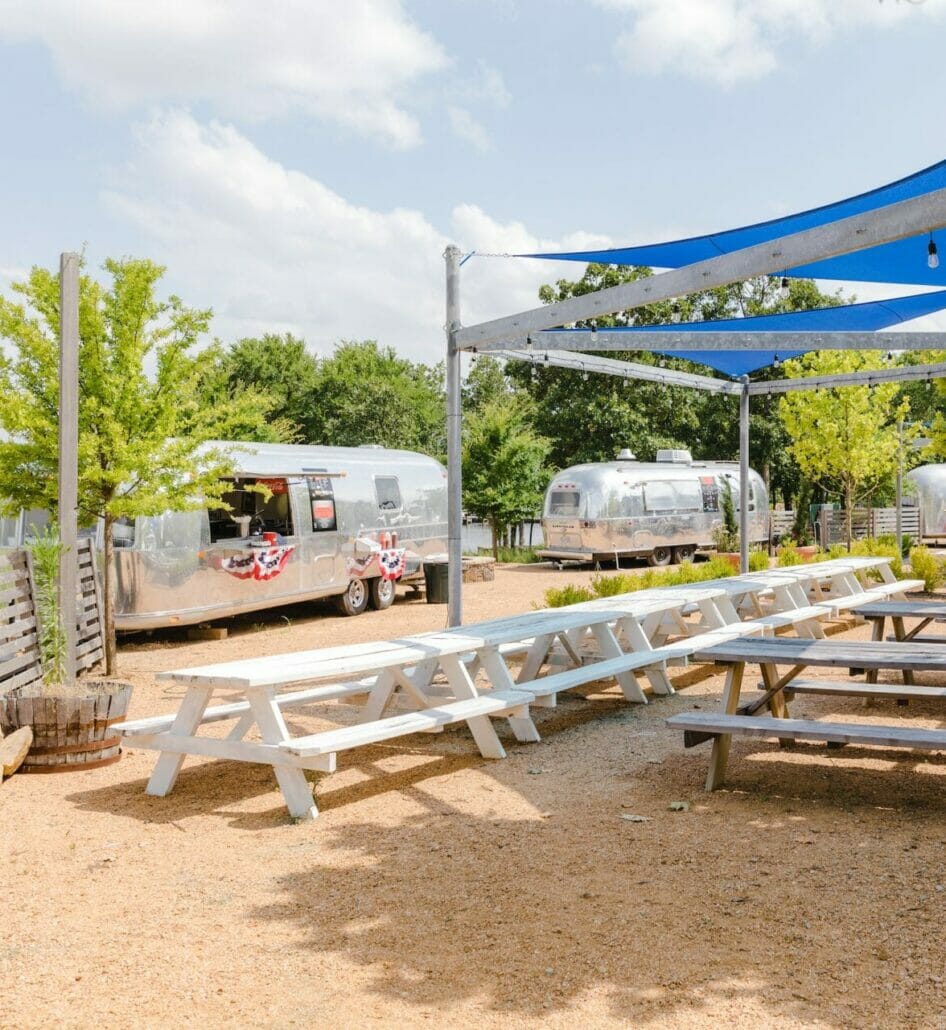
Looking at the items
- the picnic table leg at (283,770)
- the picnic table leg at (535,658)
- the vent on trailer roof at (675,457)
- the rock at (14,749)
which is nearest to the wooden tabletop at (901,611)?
the picnic table leg at (535,658)

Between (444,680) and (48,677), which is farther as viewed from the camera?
(444,680)

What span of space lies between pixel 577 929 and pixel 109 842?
7.38 ft

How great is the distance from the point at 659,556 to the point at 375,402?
15.3 m

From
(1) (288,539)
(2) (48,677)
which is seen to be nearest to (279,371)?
(1) (288,539)

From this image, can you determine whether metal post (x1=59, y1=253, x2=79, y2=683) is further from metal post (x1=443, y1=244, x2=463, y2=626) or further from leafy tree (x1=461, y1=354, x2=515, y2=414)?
leafy tree (x1=461, y1=354, x2=515, y2=414)

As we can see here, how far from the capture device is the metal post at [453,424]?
805 centimetres

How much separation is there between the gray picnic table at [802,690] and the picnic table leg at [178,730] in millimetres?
2325

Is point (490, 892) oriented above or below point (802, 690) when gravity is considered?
below

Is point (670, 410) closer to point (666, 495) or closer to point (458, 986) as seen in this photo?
point (666, 495)

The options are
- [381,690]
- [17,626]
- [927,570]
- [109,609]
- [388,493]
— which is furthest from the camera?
[388,493]

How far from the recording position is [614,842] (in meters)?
4.53

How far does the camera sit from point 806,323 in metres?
10.0

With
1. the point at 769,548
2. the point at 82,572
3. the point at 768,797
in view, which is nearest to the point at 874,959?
the point at 768,797

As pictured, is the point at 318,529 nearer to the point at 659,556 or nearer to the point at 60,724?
the point at 60,724
